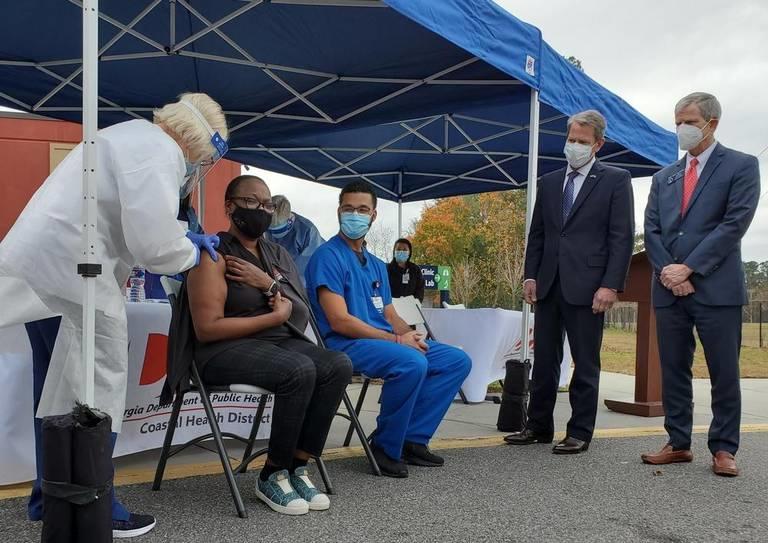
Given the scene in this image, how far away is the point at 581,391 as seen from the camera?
3.78 m

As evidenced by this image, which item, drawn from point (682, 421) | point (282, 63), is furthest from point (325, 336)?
point (282, 63)

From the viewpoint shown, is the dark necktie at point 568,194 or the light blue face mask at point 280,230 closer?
the dark necktie at point 568,194

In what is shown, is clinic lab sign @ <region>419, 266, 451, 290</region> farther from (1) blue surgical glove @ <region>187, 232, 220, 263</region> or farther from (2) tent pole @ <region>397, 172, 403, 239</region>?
(1) blue surgical glove @ <region>187, 232, 220, 263</region>

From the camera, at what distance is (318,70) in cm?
504

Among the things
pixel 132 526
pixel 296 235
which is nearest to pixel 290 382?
pixel 132 526

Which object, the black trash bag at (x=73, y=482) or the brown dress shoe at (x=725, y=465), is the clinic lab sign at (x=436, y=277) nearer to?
the brown dress shoe at (x=725, y=465)

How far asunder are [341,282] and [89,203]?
150 cm

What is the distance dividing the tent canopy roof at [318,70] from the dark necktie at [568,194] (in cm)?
84

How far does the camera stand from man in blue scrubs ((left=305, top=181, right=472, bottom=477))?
3145 mm

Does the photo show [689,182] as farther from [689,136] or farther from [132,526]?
[132,526]

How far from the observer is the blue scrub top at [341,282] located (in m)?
3.28

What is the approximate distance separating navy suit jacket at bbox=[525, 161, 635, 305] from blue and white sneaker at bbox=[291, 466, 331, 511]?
1845 millimetres

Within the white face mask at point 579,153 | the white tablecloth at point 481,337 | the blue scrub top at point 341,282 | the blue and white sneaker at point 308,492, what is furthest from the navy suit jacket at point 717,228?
the white tablecloth at point 481,337

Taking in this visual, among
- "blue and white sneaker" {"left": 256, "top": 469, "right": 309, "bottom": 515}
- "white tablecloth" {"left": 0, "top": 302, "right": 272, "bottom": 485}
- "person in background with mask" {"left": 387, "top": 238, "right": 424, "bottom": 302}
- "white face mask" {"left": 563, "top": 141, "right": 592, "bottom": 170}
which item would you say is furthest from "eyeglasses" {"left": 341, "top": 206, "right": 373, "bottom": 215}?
"person in background with mask" {"left": 387, "top": 238, "right": 424, "bottom": 302}
